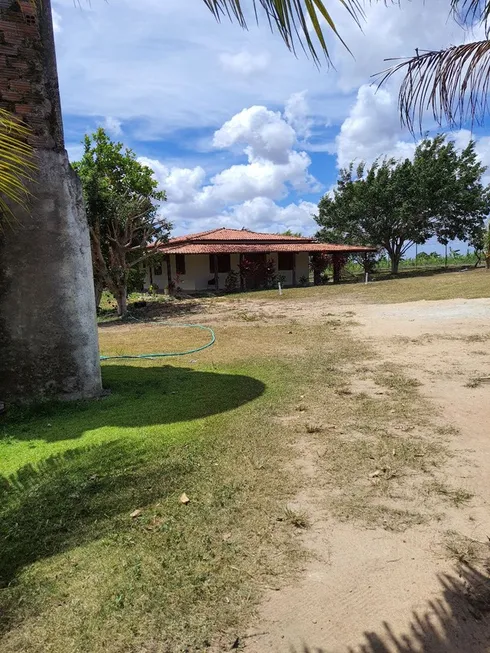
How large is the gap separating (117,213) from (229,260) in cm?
1331

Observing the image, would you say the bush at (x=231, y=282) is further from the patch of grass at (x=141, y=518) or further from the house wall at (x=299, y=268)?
the patch of grass at (x=141, y=518)

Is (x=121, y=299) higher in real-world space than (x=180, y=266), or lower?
lower

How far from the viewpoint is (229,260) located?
30.7m

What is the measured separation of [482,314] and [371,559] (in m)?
11.8

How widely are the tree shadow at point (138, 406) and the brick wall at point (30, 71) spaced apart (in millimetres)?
3247

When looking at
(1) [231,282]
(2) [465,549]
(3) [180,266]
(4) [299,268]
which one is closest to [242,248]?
(1) [231,282]

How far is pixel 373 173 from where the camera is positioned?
35438mm

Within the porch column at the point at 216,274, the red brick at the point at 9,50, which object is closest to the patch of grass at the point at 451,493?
the red brick at the point at 9,50

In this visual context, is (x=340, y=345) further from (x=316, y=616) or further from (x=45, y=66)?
(x=316, y=616)

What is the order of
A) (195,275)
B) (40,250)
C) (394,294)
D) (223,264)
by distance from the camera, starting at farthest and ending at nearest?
(223,264), (195,275), (394,294), (40,250)

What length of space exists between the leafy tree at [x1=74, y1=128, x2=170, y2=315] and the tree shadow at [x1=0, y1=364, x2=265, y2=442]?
11150 millimetres

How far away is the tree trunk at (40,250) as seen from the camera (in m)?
5.82

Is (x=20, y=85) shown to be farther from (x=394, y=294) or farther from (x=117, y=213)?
(x=394, y=294)

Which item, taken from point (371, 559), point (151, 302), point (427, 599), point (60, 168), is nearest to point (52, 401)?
point (60, 168)
